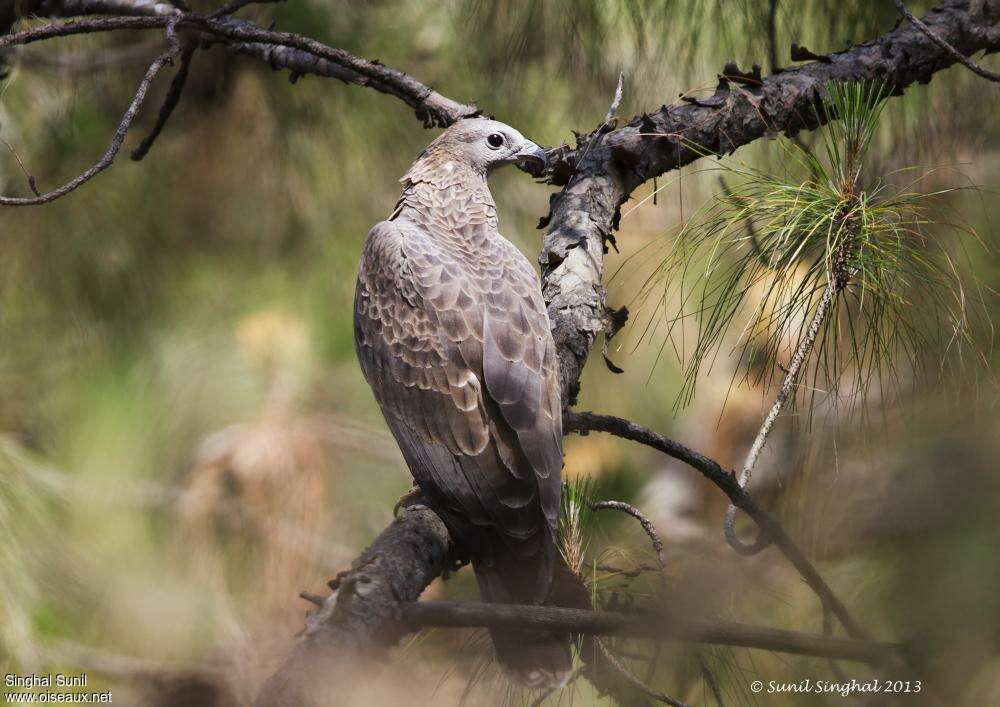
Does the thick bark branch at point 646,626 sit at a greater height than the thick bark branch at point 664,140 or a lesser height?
lesser

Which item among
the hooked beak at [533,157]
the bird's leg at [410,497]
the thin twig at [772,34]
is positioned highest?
the thin twig at [772,34]

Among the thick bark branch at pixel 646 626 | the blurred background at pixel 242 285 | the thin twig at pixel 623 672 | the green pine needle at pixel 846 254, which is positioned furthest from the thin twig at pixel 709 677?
the blurred background at pixel 242 285

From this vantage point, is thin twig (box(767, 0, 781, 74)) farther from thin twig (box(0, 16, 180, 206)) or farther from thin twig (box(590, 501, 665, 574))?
thin twig (box(0, 16, 180, 206))

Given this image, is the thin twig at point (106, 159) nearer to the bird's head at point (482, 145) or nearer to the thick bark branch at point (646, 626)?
the bird's head at point (482, 145)

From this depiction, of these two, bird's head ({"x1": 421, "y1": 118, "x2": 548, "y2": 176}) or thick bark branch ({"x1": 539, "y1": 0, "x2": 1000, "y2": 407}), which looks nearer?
thick bark branch ({"x1": 539, "y1": 0, "x2": 1000, "y2": 407})

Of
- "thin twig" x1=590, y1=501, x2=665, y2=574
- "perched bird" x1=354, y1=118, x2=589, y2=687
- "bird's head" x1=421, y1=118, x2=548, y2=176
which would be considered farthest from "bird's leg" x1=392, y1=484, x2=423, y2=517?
"bird's head" x1=421, y1=118, x2=548, y2=176

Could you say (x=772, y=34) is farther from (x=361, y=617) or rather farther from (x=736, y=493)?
(x=361, y=617)

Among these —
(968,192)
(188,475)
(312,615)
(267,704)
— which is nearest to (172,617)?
(188,475)

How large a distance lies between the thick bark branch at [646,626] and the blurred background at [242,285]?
1054 millimetres

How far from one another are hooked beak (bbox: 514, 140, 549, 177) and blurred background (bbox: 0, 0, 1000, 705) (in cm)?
49

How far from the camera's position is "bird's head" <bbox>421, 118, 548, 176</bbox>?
250cm

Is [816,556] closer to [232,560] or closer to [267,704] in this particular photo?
[267,704]

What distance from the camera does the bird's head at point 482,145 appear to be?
250 cm

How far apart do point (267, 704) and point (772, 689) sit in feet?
3.40
